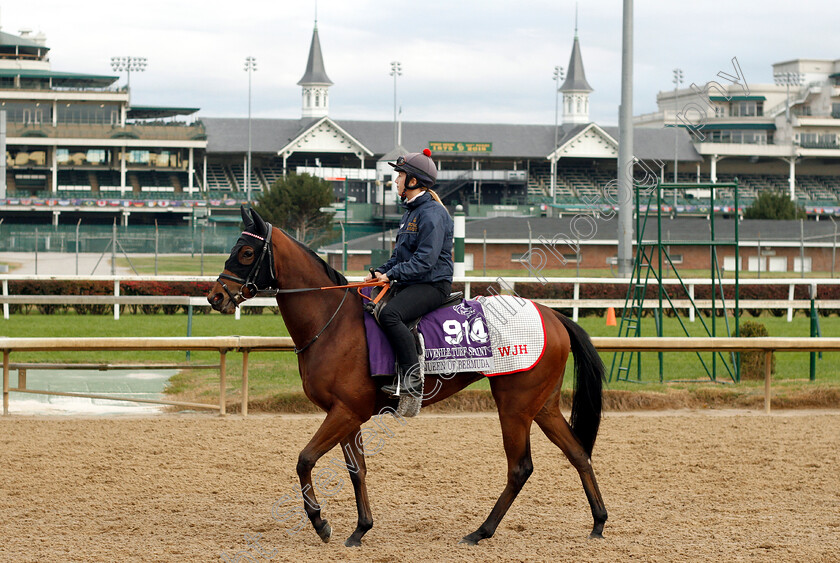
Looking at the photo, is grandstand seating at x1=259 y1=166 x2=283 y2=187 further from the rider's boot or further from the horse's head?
the rider's boot

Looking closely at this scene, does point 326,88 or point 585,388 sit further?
point 326,88

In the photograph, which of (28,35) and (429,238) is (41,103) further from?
(429,238)

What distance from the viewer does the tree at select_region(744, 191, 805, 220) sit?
49156 mm

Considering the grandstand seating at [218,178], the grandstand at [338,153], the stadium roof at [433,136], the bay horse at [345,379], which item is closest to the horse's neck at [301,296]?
the bay horse at [345,379]

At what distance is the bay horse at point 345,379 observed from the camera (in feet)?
16.4

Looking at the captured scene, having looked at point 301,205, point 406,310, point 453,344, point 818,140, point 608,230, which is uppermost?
point 818,140

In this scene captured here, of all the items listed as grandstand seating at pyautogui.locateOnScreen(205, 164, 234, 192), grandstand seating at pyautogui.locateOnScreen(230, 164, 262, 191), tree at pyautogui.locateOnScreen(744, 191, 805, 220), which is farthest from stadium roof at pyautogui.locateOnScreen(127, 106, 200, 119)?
tree at pyautogui.locateOnScreen(744, 191, 805, 220)

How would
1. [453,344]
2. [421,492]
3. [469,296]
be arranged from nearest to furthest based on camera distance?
[453,344] < [421,492] < [469,296]

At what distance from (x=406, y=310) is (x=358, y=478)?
1.00 m

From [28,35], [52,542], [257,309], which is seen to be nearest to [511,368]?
[52,542]

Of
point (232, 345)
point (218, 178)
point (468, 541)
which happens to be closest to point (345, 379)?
point (468, 541)

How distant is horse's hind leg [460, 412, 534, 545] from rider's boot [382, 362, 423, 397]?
52 centimetres

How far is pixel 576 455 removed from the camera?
534 centimetres

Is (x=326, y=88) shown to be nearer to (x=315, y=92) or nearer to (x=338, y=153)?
(x=315, y=92)
